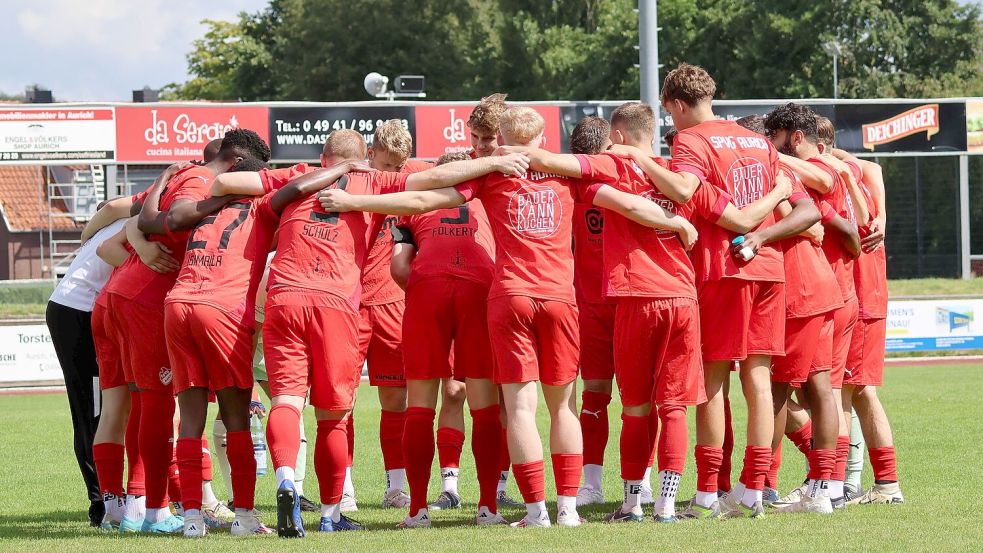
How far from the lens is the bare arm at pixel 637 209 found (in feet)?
22.3

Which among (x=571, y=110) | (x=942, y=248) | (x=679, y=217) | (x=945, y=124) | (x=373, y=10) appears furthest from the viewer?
(x=373, y=10)

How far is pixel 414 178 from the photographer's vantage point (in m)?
6.89

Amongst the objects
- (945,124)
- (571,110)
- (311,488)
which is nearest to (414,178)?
(311,488)

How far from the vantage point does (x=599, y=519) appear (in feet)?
24.6

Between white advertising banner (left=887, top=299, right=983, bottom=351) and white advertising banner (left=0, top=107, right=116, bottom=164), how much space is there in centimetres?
1679

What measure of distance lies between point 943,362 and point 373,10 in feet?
124

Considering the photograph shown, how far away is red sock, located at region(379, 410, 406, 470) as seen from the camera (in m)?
8.48

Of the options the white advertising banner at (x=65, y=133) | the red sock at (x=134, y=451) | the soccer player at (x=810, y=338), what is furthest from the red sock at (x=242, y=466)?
the white advertising banner at (x=65, y=133)

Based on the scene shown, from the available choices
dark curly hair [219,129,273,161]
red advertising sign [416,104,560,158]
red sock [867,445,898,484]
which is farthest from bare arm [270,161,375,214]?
red advertising sign [416,104,560,158]

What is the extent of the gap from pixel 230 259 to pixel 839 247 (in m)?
3.73

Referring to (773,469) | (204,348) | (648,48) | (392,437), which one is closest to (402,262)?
(392,437)

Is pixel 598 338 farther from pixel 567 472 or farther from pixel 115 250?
pixel 115 250

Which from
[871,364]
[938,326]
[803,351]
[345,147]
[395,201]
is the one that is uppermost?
[345,147]

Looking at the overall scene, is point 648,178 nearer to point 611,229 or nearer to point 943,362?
point 611,229
